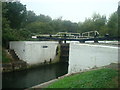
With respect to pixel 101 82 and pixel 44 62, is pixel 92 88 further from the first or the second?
pixel 44 62

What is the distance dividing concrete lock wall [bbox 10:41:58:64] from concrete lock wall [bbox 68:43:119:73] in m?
6.60

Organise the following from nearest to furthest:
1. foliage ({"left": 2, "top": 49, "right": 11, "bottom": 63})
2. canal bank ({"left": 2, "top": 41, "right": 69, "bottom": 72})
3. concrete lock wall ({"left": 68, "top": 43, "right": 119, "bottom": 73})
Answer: concrete lock wall ({"left": 68, "top": 43, "right": 119, "bottom": 73}), foliage ({"left": 2, "top": 49, "right": 11, "bottom": 63}), canal bank ({"left": 2, "top": 41, "right": 69, "bottom": 72})

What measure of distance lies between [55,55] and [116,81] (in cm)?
1800

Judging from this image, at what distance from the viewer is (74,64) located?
14.4 m

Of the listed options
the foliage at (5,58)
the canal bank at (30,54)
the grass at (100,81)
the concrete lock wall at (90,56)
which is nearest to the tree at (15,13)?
the canal bank at (30,54)

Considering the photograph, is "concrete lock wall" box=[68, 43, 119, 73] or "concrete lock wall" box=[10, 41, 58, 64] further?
"concrete lock wall" box=[10, 41, 58, 64]

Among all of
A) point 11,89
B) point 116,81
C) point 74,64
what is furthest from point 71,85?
point 74,64

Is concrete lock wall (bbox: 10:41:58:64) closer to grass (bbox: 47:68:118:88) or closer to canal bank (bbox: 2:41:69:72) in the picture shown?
canal bank (bbox: 2:41:69:72)

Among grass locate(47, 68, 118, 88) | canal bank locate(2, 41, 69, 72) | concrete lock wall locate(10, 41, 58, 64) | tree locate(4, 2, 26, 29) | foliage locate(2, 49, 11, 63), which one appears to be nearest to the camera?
grass locate(47, 68, 118, 88)

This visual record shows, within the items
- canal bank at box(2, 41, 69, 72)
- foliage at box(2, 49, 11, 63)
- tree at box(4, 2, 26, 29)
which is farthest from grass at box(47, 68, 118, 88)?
tree at box(4, 2, 26, 29)

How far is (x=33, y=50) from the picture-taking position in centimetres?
2112

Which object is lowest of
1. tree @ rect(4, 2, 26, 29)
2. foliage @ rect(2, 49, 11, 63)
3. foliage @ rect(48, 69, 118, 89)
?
foliage @ rect(2, 49, 11, 63)

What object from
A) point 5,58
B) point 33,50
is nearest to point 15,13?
point 33,50

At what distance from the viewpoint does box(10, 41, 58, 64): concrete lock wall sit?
20.2 meters
